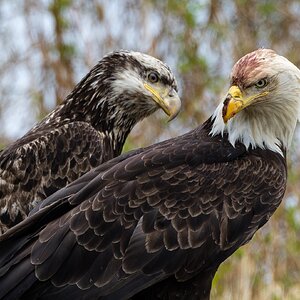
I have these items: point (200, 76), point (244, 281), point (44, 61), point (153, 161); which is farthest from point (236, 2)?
point (153, 161)

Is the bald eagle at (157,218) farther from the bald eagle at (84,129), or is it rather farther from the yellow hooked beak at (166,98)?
the yellow hooked beak at (166,98)

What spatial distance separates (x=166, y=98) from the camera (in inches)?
334

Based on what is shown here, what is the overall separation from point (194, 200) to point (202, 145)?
0.39 metres

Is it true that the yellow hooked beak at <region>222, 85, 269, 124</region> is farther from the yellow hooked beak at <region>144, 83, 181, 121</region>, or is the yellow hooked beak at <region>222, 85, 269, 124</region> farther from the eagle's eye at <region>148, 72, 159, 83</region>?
the eagle's eye at <region>148, 72, 159, 83</region>

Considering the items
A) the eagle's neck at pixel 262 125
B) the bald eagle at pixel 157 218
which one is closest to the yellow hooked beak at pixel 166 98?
the eagle's neck at pixel 262 125

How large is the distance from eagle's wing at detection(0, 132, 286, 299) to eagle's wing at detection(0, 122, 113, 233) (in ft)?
2.97

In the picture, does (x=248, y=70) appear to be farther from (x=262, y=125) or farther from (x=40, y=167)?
(x=40, y=167)

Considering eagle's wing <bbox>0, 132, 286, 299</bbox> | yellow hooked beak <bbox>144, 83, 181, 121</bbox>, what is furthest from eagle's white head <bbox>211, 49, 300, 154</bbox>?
yellow hooked beak <bbox>144, 83, 181, 121</bbox>

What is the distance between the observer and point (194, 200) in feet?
22.7

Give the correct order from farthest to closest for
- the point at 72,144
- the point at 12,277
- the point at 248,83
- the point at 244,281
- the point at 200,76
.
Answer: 1. the point at 200,76
2. the point at 244,281
3. the point at 72,144
4. the point at 248,83
5. the point at 12,277

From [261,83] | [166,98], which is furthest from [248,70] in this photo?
[166,98]

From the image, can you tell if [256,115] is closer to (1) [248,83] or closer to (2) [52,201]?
(1) [248,83]

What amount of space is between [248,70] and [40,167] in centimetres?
164

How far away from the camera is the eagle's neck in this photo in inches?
286
